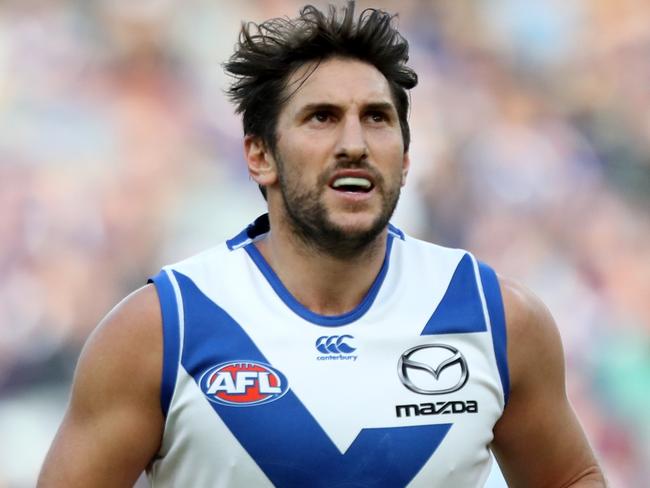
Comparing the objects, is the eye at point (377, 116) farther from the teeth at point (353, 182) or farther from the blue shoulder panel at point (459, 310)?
the blue shoulder panel at point (459, 310)

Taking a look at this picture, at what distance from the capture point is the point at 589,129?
750 centimetres

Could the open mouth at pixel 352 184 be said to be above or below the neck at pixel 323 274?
above

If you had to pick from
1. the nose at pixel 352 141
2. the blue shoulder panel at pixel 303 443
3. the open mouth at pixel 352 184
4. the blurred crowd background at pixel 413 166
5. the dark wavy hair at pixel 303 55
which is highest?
the blurred crowd background at pixel 413 166

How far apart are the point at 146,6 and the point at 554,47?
2.62 metres

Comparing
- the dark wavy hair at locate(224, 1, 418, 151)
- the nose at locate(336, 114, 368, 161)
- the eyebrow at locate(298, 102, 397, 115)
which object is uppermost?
the dark wavy hair at locate(224, 1, 418, 151)

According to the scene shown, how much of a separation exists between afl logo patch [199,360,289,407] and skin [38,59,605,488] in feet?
0.47

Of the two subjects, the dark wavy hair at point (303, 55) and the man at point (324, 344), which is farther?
the dark wavy hair at point (303, 55)

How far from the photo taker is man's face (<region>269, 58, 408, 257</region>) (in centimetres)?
315

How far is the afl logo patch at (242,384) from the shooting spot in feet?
10.0

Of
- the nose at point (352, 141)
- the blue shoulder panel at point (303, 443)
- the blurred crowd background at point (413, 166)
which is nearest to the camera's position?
the blue shoulder panel at point (303, 443)

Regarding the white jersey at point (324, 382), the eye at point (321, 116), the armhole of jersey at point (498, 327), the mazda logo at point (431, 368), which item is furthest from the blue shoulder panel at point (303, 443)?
the eye at point (321, 116)

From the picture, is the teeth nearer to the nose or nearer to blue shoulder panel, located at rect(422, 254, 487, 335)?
the nose

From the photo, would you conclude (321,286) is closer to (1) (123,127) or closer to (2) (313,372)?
(2) (313,372)

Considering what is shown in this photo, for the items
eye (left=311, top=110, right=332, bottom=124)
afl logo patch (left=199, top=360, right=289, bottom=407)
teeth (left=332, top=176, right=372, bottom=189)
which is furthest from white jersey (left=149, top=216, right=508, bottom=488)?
eye (left=311, top=110, right=332, bottom=124)
